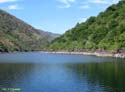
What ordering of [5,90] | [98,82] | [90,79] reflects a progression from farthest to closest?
[90,79], [98,82], [5,90]

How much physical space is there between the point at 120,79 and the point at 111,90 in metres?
14.3

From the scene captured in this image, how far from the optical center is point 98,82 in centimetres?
8494

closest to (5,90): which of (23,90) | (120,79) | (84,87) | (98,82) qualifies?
(23,90)

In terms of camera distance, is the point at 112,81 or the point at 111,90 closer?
the point at 111,90

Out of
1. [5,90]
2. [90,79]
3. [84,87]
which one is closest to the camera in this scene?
[5,90]

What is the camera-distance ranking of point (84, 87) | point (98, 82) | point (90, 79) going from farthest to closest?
point (90, 79)
point (98, 82)
point (84, 87)

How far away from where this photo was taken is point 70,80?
302ft

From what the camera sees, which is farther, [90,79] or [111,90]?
[90,79]

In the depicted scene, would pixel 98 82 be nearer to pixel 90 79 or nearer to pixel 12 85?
pixel 90 79

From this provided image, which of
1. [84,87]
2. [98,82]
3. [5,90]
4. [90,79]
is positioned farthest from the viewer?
[90,79]

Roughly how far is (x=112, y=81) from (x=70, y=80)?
11.3 m

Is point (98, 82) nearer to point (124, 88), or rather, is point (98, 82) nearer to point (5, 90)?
point (124, 88)

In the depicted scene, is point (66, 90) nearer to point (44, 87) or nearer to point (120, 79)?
point (44, 87)

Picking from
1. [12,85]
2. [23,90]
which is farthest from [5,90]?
[12,85]
